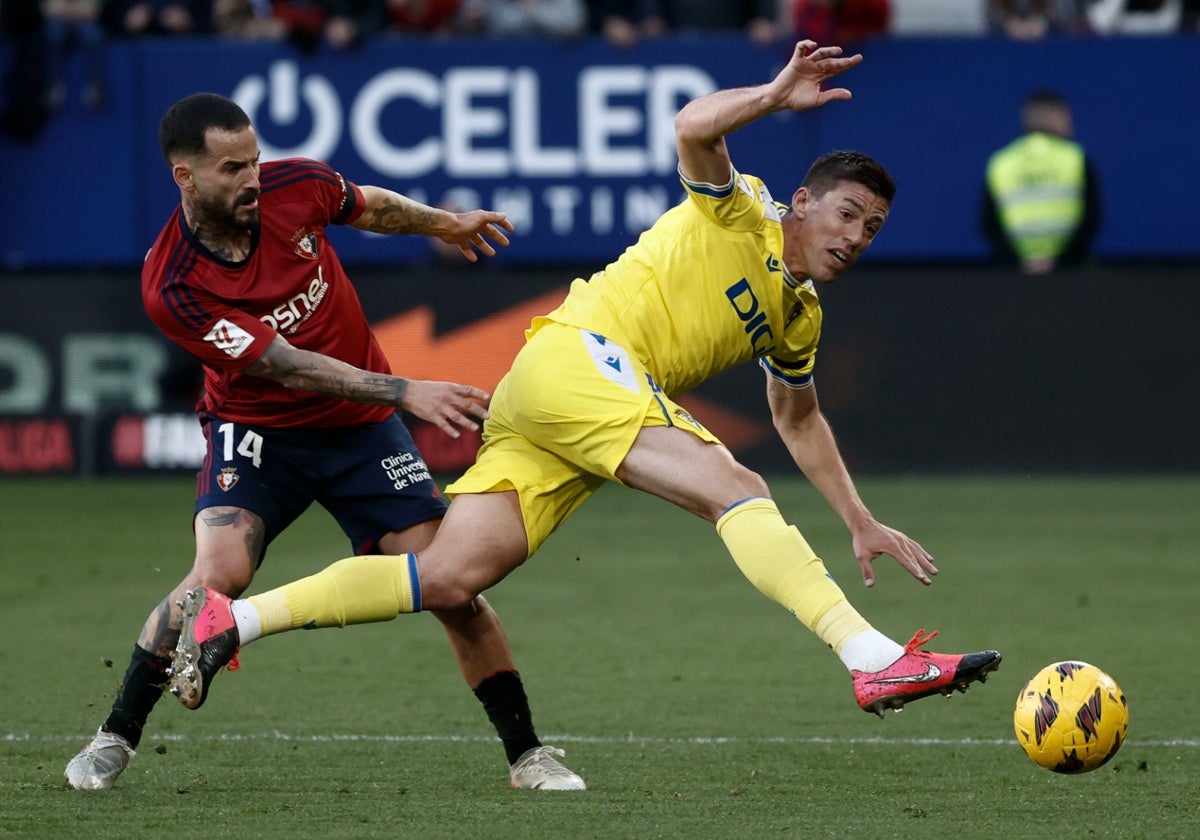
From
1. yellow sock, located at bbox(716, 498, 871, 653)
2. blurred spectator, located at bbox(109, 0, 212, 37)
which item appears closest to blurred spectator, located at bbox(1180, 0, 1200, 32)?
blurred spectator, located at bbox(109, 0, 212, 37)

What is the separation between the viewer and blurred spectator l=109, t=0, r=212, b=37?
51.3ft

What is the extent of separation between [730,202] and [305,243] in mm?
1330

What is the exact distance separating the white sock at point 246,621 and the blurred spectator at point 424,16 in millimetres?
10810

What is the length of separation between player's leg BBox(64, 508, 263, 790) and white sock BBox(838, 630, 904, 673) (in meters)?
1.80

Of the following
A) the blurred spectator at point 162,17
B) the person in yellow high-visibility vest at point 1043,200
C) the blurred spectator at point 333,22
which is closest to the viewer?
the person in yellow high-visibility vest at point 1043,200

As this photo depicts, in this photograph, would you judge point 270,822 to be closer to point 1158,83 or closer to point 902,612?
point 902,612

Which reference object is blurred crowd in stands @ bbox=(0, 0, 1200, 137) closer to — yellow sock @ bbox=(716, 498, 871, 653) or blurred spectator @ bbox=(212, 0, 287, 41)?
blurred spectator @ bbox=(212, 0, 287, 41)

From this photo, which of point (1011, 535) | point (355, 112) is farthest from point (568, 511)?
point (355, 112)

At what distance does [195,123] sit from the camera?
5848 millimetres

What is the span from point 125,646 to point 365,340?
9.36ft

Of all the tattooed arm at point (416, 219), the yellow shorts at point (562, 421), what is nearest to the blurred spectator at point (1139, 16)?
the tattooed arm at point (416, 219)

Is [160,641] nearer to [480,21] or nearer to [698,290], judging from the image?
[698,290]

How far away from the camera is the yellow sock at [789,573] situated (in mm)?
5523

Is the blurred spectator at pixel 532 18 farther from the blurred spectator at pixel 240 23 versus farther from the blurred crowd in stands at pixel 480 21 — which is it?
the blurred spectator at pixel 240 23
